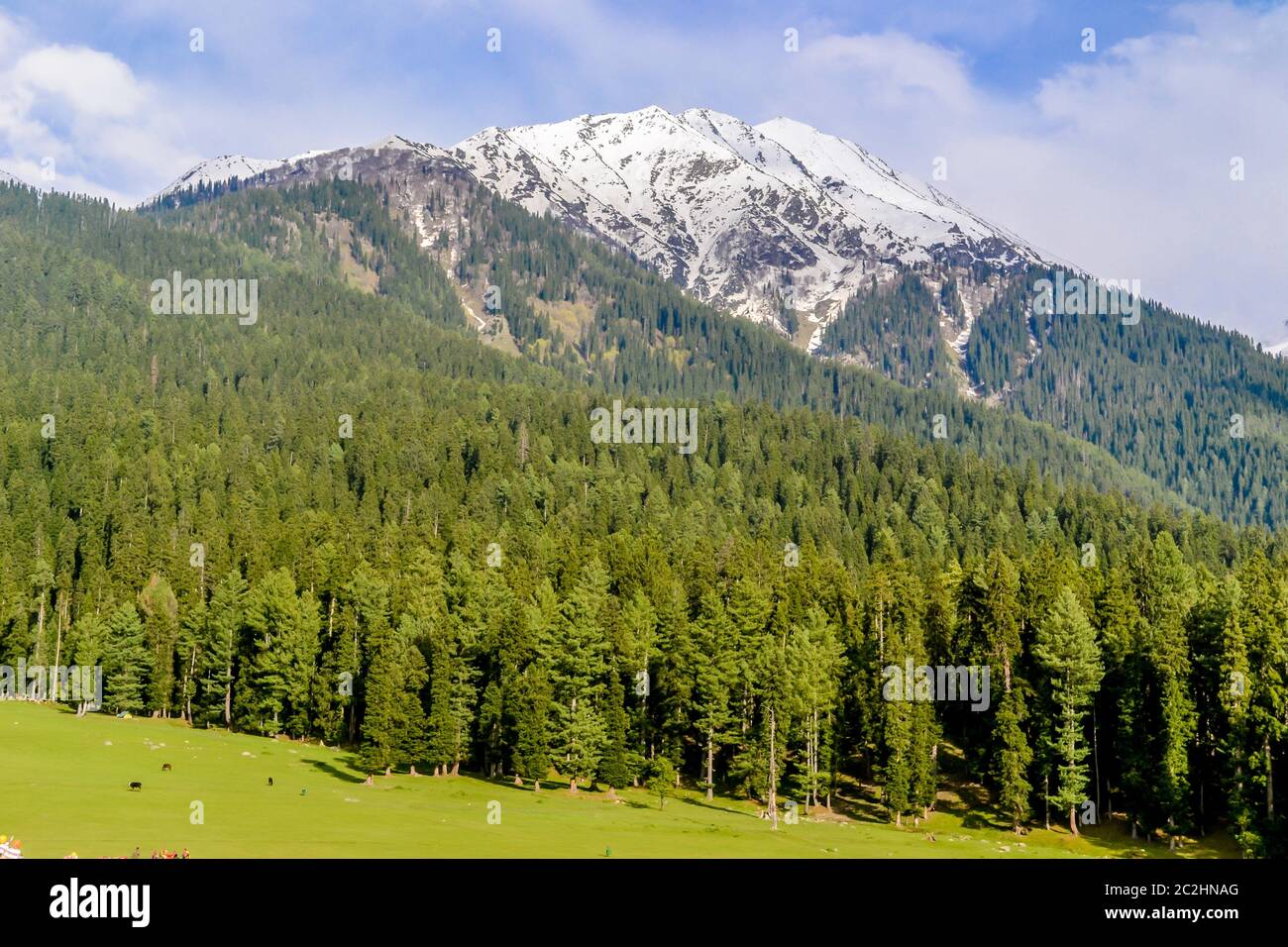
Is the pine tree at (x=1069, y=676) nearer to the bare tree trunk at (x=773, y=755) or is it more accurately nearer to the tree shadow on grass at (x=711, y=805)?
the bare tree trunk at (x=773, y=755)

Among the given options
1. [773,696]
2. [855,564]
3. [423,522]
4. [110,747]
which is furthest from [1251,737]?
[423,522]

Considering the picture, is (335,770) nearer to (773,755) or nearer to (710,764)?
(710,764)

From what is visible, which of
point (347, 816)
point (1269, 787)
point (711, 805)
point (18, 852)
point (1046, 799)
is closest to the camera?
point (18, 852)

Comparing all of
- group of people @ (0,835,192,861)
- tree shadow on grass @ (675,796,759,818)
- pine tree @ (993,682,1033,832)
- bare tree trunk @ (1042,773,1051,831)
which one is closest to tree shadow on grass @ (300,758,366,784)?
tree shadow on grass @ (675,796,759,818)

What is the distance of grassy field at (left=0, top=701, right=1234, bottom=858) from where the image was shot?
6334 centimetres

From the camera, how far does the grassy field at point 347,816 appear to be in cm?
6334

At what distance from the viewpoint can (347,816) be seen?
76000 millimetres

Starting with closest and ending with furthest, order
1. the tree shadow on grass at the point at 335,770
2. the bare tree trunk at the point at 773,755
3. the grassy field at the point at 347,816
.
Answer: the grassy field at the point at 347,816, the bare tree trunk at the point at 773,755, the tree shadow on grass at the point at 335,770

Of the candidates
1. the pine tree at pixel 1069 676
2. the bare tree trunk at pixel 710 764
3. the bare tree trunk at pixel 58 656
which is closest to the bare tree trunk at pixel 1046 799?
the pine tree at pixel 1069 676

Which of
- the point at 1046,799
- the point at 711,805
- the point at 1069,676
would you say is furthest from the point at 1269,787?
the point at 711,805

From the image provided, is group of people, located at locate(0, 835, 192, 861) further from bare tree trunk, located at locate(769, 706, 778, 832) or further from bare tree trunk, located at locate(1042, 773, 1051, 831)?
bare tree trunk, located at locate(1042, 773, 1051, 831)
